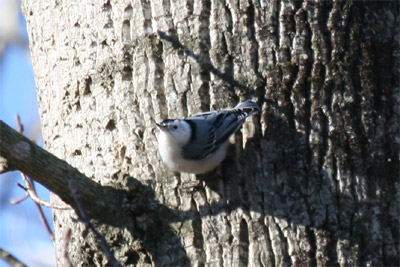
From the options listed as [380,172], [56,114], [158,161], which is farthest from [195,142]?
[380,172]

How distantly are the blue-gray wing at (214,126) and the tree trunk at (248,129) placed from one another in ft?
0.13

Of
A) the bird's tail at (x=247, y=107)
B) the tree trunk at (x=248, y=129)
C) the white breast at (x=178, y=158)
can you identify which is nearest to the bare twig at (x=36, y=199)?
the tree trunk at (x=248, y=129)

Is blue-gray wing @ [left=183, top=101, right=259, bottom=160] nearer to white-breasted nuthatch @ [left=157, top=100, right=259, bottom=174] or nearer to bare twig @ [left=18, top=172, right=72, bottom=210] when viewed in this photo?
white-breasted nuthatch @ [left=157, top=100, right=259, bottom=174]

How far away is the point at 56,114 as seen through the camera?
2.71 m

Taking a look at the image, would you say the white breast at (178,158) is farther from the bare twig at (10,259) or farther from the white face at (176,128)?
the bare twig at (10,259)

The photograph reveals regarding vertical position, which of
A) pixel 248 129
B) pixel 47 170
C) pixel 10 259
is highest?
pixel 248 129

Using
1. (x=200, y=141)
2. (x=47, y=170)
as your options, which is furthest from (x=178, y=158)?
(x=47, y=170)

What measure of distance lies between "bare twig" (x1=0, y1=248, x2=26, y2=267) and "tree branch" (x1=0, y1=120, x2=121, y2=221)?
1.13 ft

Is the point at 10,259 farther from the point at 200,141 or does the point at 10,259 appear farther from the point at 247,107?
the point at 200,141

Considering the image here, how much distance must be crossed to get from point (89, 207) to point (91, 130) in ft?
1.21

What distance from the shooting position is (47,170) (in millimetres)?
2166

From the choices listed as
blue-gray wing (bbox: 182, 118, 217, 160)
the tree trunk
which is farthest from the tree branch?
blue-gray wing (bbox: 182, 118, 217, 160)

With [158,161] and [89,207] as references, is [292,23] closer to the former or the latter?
[158,161]

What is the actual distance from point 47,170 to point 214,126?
68cm
